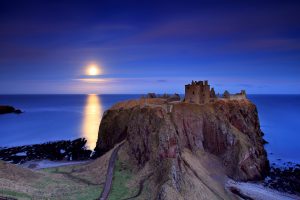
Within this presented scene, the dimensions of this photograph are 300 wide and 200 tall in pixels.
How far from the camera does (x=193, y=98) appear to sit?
63.6 metres

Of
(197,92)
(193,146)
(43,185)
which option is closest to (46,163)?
(43,185)

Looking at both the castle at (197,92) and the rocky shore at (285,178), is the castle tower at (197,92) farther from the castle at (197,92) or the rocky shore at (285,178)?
the rocky shore at (285,178)

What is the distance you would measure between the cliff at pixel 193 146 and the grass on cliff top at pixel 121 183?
6.25ft

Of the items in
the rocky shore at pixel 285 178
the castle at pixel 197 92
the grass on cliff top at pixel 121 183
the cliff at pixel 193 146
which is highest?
the castle at pixel 197 92

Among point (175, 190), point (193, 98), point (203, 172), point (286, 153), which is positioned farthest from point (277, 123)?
point (175, 190)

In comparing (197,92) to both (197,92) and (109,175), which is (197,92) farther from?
(109,175)

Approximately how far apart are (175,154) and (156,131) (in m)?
5.57

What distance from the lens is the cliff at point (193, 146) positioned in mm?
45562

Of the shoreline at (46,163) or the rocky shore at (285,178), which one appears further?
the shoreline at (46,163)

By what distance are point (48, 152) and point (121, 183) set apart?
36.5 meters

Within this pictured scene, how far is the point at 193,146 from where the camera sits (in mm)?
58375

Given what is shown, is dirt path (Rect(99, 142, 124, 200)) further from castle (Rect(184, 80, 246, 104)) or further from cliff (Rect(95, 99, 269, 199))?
castle (Rect(184, 80, 246, 104))

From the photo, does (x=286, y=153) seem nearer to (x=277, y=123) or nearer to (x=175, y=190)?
(x=175, y=190)

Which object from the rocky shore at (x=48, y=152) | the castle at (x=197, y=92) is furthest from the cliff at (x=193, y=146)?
the rocky shore at (x=48, y=152)
